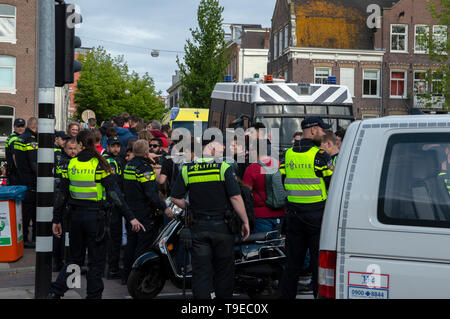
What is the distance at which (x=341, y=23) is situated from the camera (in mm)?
42938

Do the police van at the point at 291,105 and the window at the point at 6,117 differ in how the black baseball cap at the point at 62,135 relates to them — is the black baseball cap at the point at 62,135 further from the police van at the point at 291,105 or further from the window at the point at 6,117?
the window at the point at 6,117

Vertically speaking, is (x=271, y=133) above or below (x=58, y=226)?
above

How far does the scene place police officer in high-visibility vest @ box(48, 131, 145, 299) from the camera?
6234mm

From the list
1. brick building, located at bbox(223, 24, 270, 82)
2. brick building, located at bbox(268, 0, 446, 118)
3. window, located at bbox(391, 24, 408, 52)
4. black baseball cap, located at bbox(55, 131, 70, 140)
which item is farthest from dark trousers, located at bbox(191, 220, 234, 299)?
brick building, located at bbox(223, 24, 270, 82)

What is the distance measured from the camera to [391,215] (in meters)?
3.31

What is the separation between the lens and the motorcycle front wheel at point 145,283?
655 cm

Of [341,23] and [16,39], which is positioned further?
[341,23]

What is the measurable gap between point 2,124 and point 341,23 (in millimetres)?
23934

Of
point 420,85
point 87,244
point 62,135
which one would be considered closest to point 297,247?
point 87,244

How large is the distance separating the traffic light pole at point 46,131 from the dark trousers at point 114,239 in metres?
1.56

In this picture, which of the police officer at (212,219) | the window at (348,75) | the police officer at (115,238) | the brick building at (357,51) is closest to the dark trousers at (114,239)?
Answer: the police officer at (115,238)

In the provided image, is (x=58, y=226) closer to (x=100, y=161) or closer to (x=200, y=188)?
(x=100, y=161)

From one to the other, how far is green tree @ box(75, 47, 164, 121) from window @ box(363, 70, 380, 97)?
1983 cm
